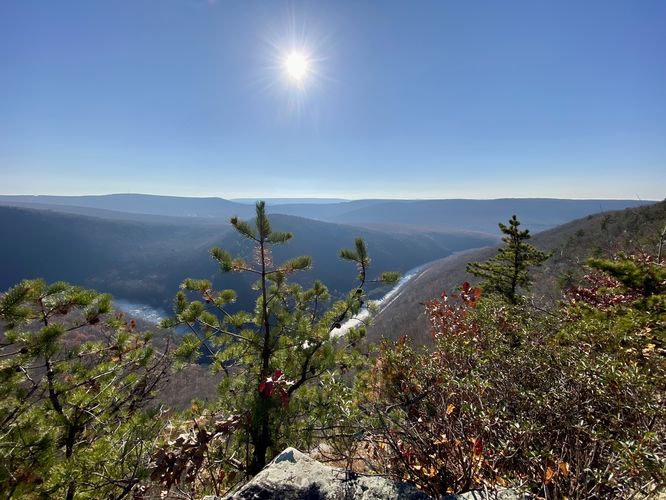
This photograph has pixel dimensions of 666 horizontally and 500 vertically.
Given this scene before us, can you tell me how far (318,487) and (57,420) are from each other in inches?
142

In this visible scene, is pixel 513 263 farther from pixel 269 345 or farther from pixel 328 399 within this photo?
pixel 269 345

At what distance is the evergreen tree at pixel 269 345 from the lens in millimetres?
4391

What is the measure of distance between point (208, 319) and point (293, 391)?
1753 mm

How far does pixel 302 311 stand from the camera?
539cm

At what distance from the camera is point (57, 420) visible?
4.10 meters

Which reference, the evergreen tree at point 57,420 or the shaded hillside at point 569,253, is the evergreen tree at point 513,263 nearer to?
the shaded hillside at point 569,253

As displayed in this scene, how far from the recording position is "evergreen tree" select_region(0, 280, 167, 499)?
11.0ft

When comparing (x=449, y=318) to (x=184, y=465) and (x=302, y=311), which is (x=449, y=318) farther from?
(x=184, y=465)

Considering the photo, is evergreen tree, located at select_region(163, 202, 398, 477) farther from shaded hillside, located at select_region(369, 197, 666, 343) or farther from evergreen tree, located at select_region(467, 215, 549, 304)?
shaded hillside, located at select_region(369, 197, 666, 343)

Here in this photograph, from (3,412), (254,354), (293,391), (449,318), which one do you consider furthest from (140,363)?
(449,318)

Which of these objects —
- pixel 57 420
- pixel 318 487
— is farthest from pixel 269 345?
pixel 57 420

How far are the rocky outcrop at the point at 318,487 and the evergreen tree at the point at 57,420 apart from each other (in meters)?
1.40

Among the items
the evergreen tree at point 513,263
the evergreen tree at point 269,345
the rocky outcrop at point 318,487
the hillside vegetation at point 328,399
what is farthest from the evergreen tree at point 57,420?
the evergreen tree at point 513,263

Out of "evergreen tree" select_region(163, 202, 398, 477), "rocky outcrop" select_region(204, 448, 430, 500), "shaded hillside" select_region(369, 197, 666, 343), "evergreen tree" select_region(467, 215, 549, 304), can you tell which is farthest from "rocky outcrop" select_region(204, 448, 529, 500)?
"shaded hillside" select_region(369, 197, 666, 343)
